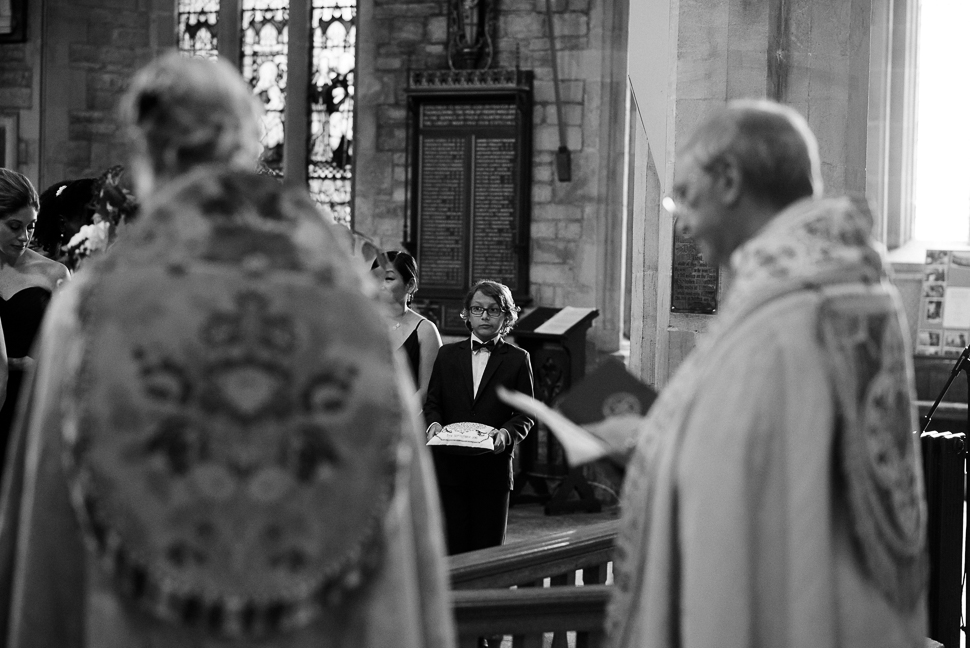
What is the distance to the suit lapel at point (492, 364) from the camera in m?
4.66

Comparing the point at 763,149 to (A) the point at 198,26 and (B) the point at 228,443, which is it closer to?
(B) the point at 228,443

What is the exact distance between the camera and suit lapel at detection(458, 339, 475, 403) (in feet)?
15.3

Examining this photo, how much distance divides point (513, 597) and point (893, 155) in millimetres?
7895

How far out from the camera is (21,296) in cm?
386

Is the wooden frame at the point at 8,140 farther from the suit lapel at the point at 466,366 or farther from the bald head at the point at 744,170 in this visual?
the bald head at the point at 744,170

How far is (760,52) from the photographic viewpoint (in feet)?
18.0

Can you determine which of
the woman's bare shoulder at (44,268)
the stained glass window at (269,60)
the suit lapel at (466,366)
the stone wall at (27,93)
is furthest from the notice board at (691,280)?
the stone wall at (27,93)

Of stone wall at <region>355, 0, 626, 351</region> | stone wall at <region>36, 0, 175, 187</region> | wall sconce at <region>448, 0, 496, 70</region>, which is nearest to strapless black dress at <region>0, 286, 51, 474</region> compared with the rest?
stone wall at <region>355, 0, 626, 351</region>

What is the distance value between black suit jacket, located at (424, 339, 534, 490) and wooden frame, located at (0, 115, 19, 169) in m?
6.96

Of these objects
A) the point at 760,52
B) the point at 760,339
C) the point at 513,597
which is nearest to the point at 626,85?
the point at 760,52

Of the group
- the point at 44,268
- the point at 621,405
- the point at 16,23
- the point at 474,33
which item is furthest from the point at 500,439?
the point at 16,23

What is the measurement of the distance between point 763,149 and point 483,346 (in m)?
2.91

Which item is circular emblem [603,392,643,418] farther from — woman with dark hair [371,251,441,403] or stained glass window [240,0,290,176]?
stained glass window [240,0,290,176]

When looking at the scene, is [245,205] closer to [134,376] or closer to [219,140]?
[219,140]
